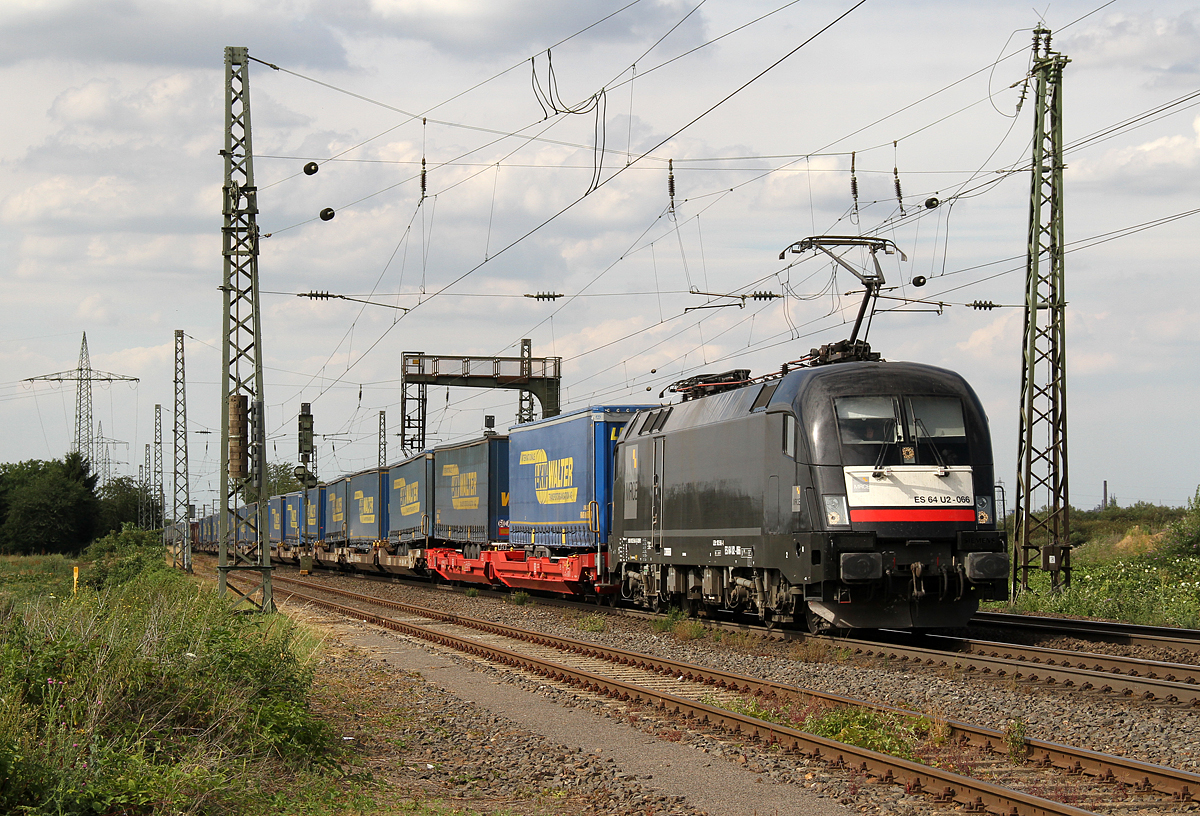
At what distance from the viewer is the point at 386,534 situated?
4141 centimetres

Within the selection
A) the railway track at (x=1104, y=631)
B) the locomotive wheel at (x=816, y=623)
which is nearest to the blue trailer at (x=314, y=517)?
the railway track at (x=1104, y=631)

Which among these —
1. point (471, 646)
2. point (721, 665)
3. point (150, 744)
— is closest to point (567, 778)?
point (150, 744)

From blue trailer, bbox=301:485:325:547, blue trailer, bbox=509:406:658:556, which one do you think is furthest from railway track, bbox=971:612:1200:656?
blue trailer, bbox=301:485:325:547

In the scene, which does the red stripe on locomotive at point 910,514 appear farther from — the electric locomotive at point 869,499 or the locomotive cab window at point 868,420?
the locomotive cab window at point 868,420

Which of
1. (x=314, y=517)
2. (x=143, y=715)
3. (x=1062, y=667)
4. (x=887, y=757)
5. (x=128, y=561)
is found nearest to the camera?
(x=143, y=715)

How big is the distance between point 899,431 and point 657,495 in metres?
6.21

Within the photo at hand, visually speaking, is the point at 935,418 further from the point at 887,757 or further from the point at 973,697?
the point at 887,757

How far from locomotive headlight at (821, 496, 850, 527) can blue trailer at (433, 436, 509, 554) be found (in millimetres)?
15322

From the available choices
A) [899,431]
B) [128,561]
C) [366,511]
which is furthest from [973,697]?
[128,561]

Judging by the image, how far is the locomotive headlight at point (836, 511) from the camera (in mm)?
14664

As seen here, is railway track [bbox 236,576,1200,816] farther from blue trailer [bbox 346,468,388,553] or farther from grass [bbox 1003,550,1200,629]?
blue trailer [bbox 346,468,388,553]

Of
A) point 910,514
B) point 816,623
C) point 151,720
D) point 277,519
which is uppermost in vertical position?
point 910,514

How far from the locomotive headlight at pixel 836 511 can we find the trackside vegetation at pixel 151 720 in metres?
7.11

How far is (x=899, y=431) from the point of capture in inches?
590
